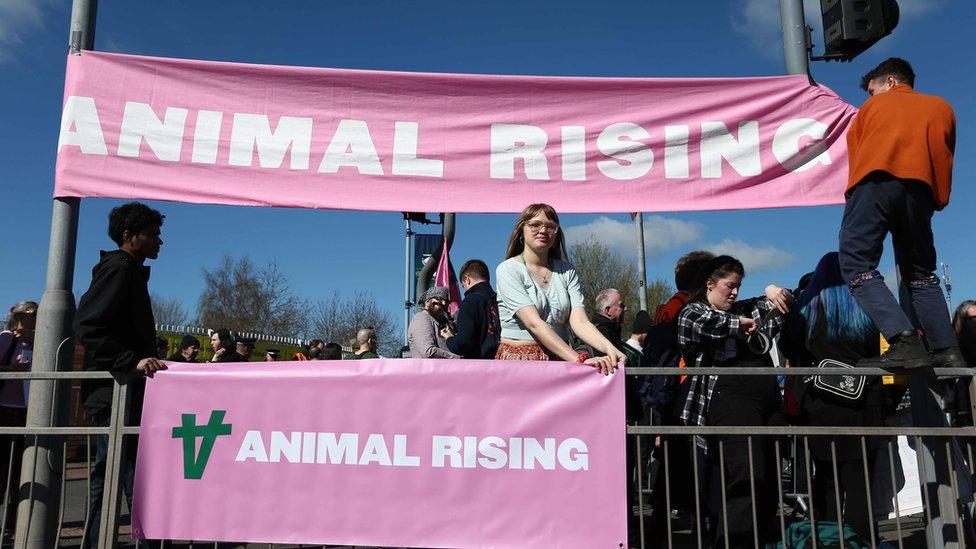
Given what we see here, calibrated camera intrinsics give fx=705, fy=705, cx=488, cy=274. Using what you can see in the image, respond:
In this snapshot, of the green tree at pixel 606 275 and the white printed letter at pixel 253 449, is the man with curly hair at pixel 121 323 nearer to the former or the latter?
the white printed letter at pixel 253 449

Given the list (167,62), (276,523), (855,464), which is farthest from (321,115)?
(855,464)

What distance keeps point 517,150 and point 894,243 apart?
7.58 ft

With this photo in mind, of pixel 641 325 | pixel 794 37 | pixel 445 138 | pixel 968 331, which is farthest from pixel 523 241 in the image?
pixel 968 331

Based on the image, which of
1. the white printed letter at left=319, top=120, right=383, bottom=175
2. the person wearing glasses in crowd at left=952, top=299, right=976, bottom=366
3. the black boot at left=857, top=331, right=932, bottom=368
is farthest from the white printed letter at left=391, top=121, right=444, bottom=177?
the person wearing glasses in crowd at left=952, top=299, right=976, bottom=366

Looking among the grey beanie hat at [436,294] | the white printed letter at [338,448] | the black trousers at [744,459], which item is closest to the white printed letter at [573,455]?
the black trousers at [744,459]

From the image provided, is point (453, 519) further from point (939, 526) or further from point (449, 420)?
point (939, 526)

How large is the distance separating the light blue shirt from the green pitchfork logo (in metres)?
1.59

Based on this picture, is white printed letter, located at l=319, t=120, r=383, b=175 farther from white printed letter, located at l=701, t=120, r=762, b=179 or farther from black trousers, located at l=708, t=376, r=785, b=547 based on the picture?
black trousers, located at l=708, t=376, r=785, b=547

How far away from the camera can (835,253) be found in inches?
165

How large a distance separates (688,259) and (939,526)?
2200 mm

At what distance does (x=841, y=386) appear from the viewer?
3926mm

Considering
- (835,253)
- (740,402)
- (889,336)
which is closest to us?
(889,336)

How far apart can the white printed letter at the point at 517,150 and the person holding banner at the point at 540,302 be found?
703mm

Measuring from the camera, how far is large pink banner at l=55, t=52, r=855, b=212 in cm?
454
